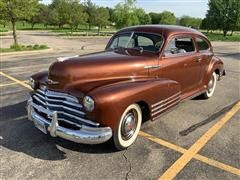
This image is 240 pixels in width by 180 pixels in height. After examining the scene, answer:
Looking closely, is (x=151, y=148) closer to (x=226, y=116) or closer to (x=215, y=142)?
(x=215, y=142)

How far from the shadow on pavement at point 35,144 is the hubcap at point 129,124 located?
0.28 m

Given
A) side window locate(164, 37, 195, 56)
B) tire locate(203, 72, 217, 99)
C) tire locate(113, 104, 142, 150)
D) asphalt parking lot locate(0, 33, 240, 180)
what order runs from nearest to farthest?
1. asphalt parking lot locate(0, 33, 240, 180)
2. tire locate(113, 104, 142, 150)
3. side window locate(164, 37, 195, 56)
4. tire locate(203, 72, 217, 99)

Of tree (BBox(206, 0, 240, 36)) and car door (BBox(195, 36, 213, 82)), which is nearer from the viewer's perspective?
car door (BBox(195, 36, 213, 82))

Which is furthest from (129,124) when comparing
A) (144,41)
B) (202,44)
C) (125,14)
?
(125,14)

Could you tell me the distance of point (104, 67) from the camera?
4508 millimetres

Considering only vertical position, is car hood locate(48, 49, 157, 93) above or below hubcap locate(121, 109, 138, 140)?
above

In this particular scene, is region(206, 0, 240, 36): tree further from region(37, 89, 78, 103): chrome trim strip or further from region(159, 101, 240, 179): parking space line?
region(37, 89, 78, 103): chrome trim strip

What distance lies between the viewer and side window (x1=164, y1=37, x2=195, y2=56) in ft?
17.8

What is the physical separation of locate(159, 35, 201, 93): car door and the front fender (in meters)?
0.66

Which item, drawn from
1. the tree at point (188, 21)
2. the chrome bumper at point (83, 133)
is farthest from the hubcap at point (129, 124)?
the tree at point (188, 21)

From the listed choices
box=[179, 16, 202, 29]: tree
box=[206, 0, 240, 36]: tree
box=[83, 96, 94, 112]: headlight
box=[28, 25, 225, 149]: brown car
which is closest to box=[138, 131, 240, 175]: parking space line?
box=[28, 25, 225, 149]: brown car

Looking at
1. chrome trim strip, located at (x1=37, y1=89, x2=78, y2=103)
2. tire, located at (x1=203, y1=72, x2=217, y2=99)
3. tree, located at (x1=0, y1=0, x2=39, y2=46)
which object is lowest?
tire, located at (x1=203, y1=72, x2=217, y2=99)

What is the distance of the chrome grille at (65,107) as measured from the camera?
394cm

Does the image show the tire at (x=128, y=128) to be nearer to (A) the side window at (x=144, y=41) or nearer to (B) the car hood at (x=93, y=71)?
(B) the car hood at (x=93, y=71)
